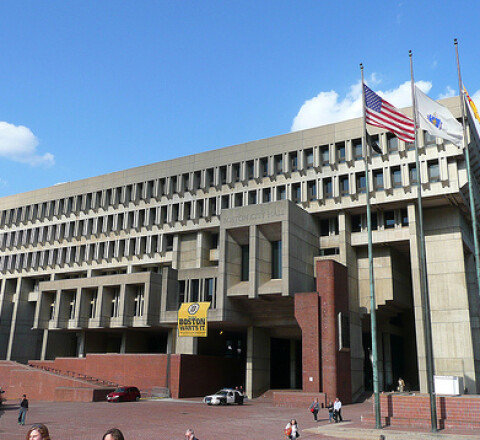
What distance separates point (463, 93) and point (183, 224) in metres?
40.7

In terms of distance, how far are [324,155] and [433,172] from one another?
11660 millimetres

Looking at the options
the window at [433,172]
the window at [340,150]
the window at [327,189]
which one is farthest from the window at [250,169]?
the window at [433,172]

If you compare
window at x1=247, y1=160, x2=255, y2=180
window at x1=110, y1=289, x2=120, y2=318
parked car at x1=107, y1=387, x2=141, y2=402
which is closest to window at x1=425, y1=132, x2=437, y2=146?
window at x1=247, y1=160, x2=255, y2=180

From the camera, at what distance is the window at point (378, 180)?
165 ft

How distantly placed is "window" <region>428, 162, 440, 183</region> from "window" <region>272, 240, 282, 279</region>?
15652 millimetres

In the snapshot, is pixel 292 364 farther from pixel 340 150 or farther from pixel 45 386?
pixel 45 386

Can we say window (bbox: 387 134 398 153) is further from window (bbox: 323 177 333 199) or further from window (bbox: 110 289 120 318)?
window (bbox: 110 289 120 318)

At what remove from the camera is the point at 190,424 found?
2688cm

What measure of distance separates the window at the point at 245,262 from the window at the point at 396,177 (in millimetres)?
16110

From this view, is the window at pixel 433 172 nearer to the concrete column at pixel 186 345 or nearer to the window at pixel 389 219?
the window at pixel 389 219

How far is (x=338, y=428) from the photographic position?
80.2 ft

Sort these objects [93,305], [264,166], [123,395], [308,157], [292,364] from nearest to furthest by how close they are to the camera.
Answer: [123,395]
[308,157]
[292,364]
[264,166]
[93,305]

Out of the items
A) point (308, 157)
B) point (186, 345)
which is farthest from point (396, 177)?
point (186, 345)

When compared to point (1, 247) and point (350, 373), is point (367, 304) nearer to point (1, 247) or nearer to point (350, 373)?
point (350, 373)
